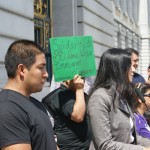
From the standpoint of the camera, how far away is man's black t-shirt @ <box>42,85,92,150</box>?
11.0 feet

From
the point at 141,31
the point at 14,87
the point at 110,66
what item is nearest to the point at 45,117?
the point at 14,87

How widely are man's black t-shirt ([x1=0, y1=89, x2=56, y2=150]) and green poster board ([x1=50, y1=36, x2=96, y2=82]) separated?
3.40 feet

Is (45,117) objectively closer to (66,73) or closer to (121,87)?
(121,87)

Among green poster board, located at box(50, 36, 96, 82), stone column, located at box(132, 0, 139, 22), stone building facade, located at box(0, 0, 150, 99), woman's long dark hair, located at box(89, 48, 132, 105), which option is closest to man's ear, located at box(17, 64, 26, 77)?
woman's long dark hair, located at box(89, 48, 132, 105)

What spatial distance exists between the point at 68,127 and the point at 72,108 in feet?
0.58

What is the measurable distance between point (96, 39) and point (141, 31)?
2359cm

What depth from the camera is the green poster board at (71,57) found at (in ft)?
11.0

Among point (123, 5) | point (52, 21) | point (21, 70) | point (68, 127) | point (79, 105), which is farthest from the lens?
point (123, 5)

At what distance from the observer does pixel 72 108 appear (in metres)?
3.31

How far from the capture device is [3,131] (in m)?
2.10

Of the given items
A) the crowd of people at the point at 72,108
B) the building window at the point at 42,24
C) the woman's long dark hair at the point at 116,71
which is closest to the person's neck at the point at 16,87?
the crowd of people at the point at 72,108

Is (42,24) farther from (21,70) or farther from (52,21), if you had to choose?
(21,70)

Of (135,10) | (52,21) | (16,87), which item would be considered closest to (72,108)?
(16,87)

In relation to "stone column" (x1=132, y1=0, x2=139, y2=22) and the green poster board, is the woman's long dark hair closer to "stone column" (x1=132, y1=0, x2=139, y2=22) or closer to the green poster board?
the green poster board
